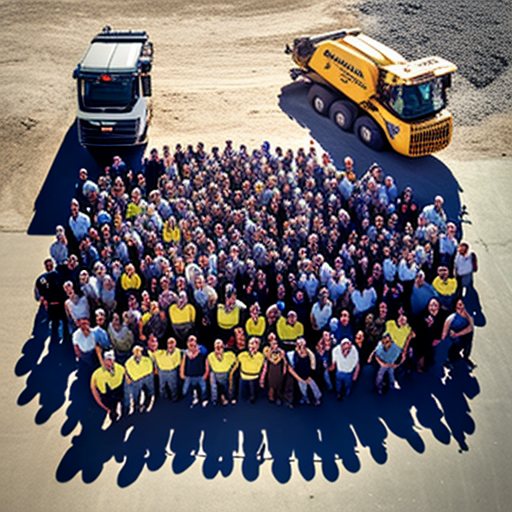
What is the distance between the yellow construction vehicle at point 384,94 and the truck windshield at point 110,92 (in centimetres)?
580

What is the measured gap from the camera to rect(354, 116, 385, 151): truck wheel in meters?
18.0

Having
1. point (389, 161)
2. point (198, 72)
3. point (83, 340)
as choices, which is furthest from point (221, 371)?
point (198, 72)

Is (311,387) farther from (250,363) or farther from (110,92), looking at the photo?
(110,92)

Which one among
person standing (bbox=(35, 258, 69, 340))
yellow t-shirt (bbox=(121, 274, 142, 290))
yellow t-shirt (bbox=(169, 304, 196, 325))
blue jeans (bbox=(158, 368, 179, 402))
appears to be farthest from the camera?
yellow t-shirt (bbox=(121, 274, 142, 290))

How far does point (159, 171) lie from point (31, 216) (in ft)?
11.3

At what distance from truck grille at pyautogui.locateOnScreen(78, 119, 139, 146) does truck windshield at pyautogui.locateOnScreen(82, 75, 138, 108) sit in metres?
0.51

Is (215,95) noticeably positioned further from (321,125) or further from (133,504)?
(133,504)

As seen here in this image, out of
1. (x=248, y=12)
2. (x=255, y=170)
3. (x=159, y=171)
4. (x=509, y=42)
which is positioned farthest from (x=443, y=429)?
(x=248, y=12)

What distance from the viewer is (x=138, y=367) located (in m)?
10.6

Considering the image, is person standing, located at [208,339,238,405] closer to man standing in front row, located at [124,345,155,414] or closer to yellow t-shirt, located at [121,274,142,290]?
man standing in front row, located at [124,345,155,414]

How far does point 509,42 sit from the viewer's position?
77.2 ft

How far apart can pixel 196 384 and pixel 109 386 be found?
1.47 m

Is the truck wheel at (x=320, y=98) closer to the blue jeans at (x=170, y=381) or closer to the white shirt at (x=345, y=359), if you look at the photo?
the white shirt at (x=345, y=359)

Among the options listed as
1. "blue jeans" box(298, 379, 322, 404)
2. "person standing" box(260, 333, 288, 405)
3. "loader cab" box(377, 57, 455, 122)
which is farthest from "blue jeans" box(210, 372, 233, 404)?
"loader cab" box(377, 57, 455, 122)
